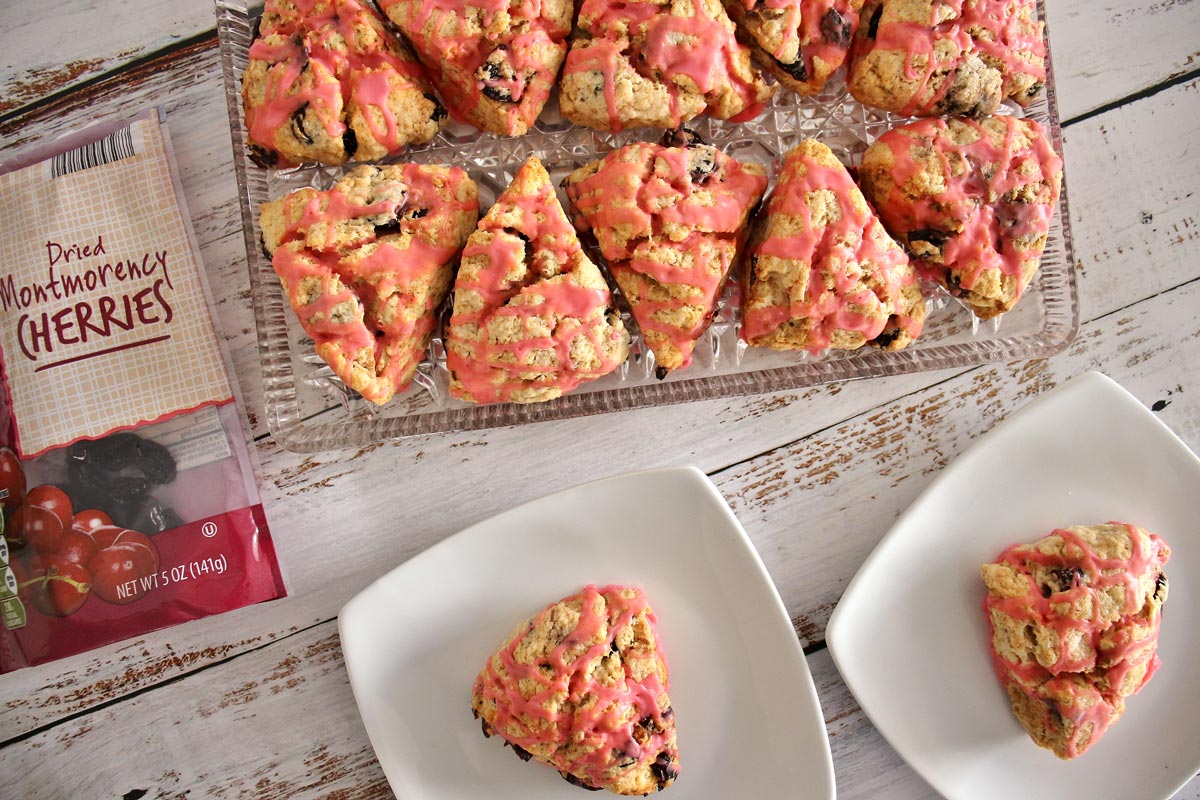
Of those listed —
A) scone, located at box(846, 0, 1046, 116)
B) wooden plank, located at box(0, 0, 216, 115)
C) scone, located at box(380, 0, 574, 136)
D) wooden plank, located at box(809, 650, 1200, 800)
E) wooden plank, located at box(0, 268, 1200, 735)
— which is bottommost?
wooden plank, located at box(809, 650, 1200, 800)

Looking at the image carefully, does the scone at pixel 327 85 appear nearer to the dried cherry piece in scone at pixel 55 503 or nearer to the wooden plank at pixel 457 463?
the wooden plank at pixel 457 463

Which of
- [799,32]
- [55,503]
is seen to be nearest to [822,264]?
[799,32]

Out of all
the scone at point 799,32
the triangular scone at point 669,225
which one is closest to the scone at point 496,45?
the triangular scone at point 669,225

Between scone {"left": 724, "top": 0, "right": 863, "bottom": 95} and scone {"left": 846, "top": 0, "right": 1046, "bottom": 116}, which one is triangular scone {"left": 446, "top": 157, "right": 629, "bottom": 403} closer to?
scone {"left": 724, "top": 0, "right": 863, "bottom": 95}

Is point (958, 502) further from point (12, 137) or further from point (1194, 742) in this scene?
point (12, 137)

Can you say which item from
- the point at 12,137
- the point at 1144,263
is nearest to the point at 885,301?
the point at 1144,263

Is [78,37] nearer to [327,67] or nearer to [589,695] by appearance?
[327,67]

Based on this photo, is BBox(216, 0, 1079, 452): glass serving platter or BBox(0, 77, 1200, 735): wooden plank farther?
BBox(0, 77, 1200, 735): wooden plank

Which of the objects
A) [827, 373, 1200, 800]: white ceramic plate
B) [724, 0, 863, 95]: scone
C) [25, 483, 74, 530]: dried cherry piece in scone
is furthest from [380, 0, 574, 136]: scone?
[25, 483, 74, 530]: dried cherry piece in scone
